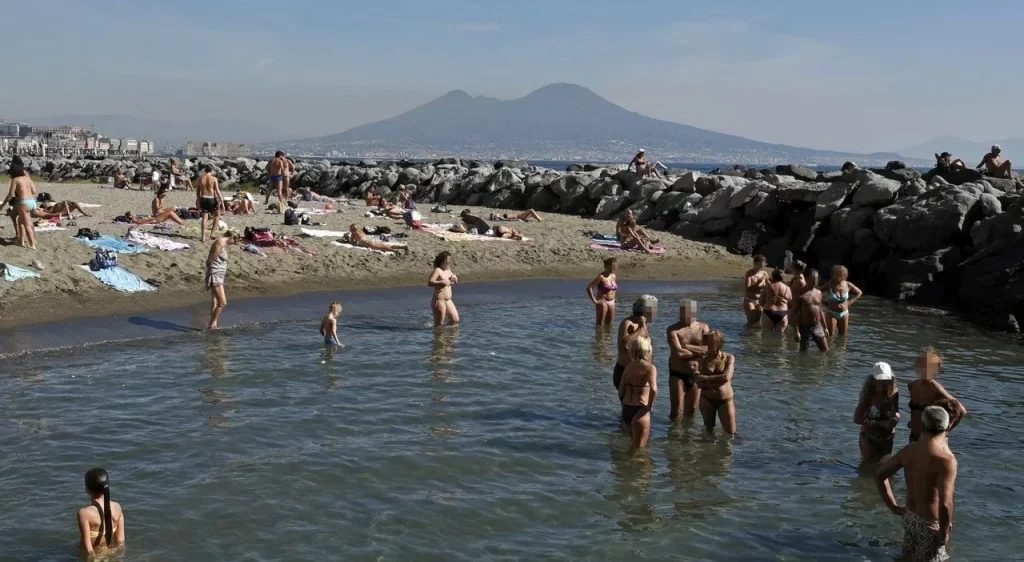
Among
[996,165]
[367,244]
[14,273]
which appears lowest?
[14,273]

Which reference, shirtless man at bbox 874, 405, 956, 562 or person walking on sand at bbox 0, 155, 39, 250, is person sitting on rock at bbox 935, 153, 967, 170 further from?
person walking on sand at bbox 0, 155, 39, 250

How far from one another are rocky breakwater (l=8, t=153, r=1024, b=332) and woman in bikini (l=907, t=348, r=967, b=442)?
1113cm

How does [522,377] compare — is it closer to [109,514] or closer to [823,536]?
[823,536]

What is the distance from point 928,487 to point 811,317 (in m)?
8.58

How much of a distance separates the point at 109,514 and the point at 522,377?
24.0 ft

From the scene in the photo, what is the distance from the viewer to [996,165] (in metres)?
28.2

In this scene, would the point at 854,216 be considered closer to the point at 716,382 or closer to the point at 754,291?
the point at 754,291

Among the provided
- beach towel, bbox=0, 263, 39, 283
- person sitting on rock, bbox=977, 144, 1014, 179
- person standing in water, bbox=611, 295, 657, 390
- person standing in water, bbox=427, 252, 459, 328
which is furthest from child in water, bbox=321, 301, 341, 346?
person sitting on rock, bbox=977, 144, 1014, 179

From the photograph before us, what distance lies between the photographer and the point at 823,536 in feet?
28.4

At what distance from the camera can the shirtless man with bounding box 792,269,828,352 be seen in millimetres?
15508

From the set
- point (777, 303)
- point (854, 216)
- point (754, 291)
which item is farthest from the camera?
point (854, 216)

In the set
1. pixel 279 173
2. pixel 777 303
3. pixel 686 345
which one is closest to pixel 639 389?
pixel 686 345

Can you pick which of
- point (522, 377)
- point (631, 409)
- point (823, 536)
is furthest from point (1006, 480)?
point (522, 377)

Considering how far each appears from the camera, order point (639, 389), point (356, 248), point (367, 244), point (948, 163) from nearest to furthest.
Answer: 1. point (639, 389)
2. point (356, 248)
3. point (367, 244)
4. point (948, 163)
